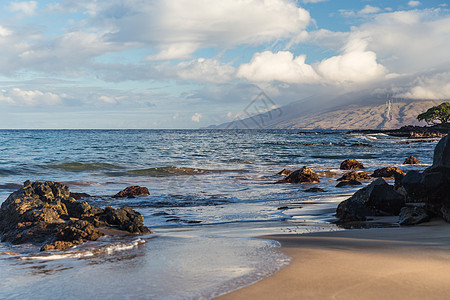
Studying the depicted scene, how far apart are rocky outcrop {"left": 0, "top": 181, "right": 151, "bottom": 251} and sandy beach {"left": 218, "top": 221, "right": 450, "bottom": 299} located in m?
3.01


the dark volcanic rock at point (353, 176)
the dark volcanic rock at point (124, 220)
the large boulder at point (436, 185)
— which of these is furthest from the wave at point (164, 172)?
the large boulder at point (436, 185)

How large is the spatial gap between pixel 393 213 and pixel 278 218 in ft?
7.80

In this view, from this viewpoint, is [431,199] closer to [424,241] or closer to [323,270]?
[424,241]

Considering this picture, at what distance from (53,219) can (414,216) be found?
627 centimetres

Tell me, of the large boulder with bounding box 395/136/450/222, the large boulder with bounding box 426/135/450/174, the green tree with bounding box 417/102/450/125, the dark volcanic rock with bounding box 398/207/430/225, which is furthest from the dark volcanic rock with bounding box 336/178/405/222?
the green tree with bounding box 417/102/450/125

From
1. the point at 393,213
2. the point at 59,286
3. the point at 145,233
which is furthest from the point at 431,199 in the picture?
the point at 59,286

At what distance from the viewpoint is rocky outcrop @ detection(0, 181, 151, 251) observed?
5.87 metres

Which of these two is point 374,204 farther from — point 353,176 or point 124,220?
point 353,176

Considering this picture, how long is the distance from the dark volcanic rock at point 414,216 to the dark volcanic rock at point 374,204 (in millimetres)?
945

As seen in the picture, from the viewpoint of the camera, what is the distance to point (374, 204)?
8.00m

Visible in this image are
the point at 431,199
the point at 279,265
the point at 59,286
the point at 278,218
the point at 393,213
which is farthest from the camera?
the point at 278,218

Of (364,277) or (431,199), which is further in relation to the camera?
(431,199)

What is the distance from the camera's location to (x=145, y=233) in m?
6.72

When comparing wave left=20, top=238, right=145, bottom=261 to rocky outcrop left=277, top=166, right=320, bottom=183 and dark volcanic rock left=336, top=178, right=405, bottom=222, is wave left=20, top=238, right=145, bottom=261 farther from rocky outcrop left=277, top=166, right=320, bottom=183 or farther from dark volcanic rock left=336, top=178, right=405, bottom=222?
rocky outcrop left=277, top=166, right=320, bottom=183
